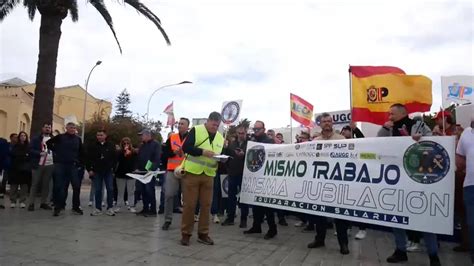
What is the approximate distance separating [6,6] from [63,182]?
866 cm

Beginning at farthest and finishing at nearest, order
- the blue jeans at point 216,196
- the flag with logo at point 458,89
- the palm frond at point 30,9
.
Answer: the palm frond at point 30,9, the flag with logo at point 458,89, the blue jeans at point 216,196

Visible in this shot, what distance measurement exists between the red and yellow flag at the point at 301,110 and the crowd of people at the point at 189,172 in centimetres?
534

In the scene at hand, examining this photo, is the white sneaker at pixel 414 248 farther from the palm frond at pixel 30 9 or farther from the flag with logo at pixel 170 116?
the flag with logo at pixel 170 116

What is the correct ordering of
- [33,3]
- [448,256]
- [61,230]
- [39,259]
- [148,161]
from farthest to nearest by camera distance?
[33,3] → [148,161] → [61,230] → [448,256] → [39,259]

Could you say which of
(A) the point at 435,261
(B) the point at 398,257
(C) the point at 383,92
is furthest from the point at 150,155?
(A) the point at 435,261

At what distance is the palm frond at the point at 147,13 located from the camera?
563 inches

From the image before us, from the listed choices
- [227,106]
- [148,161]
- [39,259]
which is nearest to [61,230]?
[39,259]

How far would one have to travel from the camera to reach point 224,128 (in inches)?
431

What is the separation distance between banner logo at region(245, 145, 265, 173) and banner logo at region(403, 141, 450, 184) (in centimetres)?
273

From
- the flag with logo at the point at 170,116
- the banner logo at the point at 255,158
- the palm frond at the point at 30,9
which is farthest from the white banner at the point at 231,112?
the flag with logo at the point at 170,116

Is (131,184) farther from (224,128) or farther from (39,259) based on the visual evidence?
(39,259)

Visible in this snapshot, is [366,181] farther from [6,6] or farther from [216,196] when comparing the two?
[6,6]

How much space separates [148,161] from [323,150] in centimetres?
449

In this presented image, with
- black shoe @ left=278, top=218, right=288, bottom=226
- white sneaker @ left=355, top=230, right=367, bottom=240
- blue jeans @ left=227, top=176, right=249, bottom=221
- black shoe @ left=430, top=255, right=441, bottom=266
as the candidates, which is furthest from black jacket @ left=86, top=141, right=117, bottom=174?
black shoe @ left=430, top=255, right=441, bottom=266
